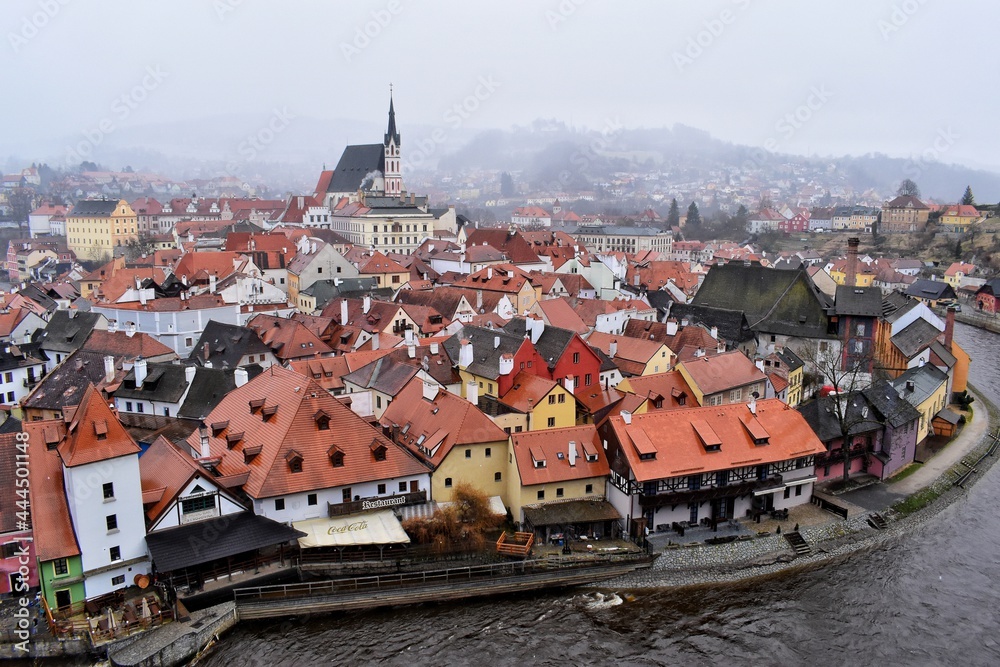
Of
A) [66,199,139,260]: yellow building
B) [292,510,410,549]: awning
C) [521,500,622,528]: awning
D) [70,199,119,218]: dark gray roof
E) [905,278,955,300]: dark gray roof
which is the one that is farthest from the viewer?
[70,199,119,218]: dark gray roof

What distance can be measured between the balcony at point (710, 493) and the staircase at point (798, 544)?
88.4 inches

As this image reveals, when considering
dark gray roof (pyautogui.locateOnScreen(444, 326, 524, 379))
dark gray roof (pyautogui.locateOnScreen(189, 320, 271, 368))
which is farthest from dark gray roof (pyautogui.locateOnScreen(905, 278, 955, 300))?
dark gray roof (pyautogui.locateOnScreen(189, 320, 271, 368))

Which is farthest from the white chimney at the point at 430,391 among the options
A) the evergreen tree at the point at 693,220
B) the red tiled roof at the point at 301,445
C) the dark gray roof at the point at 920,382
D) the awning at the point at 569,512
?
the evergreen tree at the point at 693,220

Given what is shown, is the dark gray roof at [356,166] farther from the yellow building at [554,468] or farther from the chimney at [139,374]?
the yellow building at [554,468]

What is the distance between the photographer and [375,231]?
112938mm

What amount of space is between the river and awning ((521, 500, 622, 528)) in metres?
3.12

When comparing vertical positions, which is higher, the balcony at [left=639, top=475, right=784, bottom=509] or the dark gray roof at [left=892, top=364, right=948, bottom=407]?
→ the dark gray roof at [left=892, top=364, right=948, bottom=407]

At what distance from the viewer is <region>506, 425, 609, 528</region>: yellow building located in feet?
114

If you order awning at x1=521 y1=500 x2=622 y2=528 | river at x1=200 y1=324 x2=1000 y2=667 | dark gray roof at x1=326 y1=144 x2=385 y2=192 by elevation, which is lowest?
river at x1=200 y1=324 x2=1000 y2=667

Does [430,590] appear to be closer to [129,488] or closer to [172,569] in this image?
[172,569]

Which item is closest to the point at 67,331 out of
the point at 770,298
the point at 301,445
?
the point at 301,445

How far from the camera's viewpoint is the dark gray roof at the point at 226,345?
166 ft

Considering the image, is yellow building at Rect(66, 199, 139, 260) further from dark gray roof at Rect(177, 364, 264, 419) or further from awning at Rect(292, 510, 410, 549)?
awning at Rect(292, 510, 410, 549)

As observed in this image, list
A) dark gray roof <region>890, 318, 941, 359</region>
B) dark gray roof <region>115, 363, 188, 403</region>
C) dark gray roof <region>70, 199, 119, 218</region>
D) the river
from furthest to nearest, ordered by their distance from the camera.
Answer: dark gray roof <region>70, 199, 119, 218</region>, dark gray roof <region>890, 318, 941, 359</region>, dark gray roof <region>115, 363, 188, 403</region>, the river
